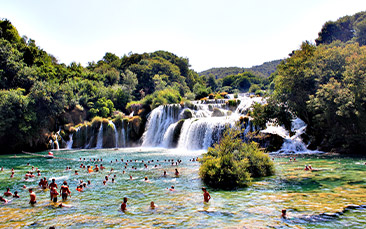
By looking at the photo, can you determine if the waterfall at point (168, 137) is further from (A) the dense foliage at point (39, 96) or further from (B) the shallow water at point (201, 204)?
(B) the shallow water at point (201, 204)

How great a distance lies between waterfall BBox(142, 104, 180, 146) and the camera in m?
49.5

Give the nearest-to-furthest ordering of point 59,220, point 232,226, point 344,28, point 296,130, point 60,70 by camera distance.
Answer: point 232,226 < point 59,220 < point 296,130 < point 60,70 < point 344,28

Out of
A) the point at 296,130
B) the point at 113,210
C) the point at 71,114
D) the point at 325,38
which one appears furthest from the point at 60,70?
the point at 325,38

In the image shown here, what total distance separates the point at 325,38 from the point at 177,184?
85619mm

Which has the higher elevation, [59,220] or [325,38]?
[325,38]

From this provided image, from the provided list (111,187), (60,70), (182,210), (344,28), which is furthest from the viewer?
(344,28)

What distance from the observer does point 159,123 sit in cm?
5097

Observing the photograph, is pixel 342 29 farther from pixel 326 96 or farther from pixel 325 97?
pixel 326 96

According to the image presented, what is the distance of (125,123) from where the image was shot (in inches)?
2069

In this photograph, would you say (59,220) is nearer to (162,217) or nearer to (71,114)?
(162,217)

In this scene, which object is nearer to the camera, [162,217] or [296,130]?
[162,217]

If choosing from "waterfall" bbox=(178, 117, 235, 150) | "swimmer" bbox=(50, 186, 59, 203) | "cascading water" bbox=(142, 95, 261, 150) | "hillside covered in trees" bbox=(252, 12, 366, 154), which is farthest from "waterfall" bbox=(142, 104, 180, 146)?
"swimmer" bbox=(50, 186, 59, 203)

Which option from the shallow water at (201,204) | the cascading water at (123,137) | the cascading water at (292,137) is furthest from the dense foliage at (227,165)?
the cascading water at (123,137)

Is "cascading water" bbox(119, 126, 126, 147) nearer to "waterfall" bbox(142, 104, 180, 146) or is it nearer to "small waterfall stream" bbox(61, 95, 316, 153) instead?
"small waterfall stream" bbox(61, 95, 316, 153)
